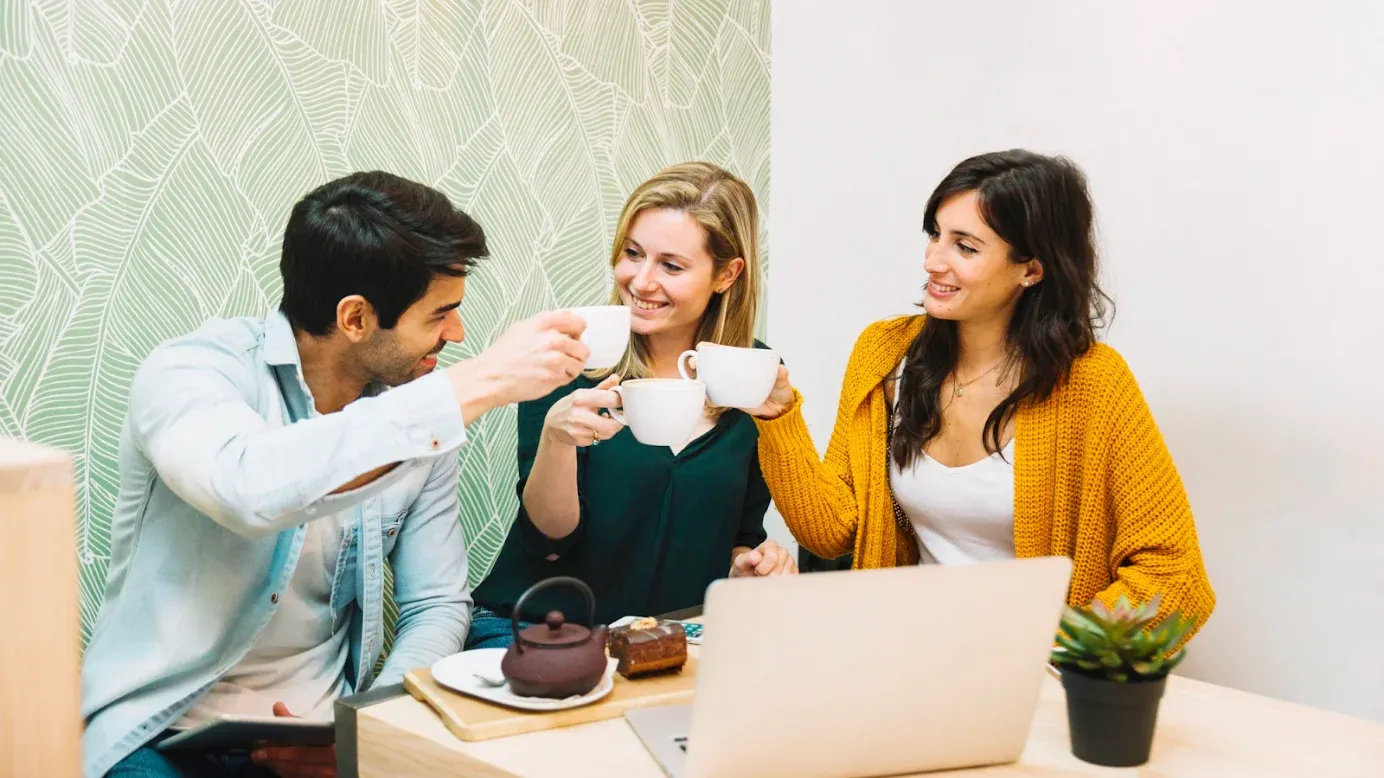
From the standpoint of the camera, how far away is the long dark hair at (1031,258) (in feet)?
5.86

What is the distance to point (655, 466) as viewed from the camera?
6.48ft

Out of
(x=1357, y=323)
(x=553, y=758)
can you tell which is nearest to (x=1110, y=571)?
(x=1357, y=323)

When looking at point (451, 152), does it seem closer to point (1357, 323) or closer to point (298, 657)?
point (298, 657)

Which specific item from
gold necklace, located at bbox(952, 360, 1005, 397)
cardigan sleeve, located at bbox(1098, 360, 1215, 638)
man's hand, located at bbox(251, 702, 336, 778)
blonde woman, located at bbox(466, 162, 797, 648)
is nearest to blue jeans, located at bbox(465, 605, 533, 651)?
blonde woman, located at bbox(466, 162, 797, 648)

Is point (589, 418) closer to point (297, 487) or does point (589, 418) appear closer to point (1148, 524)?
point (297, 487)

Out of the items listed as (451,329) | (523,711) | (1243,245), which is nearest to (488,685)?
(523,711)

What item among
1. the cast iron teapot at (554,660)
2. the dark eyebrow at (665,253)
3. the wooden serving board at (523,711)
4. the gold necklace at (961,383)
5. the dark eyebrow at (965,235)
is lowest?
the wooden serving board at (523,711)

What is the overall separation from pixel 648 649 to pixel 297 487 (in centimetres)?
43

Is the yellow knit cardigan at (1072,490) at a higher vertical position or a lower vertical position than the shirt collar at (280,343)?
lower

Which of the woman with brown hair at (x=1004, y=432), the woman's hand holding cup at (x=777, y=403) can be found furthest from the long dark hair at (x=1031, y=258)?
the woman's hand holding cup at (x=777, y=403)

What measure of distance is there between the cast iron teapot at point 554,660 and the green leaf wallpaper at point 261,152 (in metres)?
1.07

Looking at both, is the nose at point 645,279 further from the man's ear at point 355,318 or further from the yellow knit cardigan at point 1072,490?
the man's ear at point 355,318

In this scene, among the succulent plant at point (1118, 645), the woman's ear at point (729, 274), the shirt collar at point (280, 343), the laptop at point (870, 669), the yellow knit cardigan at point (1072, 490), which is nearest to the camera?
the laptop at point (870, 669)

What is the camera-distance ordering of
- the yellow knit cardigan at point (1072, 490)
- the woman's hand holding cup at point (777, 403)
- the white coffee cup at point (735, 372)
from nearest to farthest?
the white coffee cup at point (735, 372)
the yellow knit cardigan at point (1072, 490)
the woman's hand holding cup at point (777, 403)
